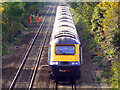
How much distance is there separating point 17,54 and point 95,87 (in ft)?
31.4

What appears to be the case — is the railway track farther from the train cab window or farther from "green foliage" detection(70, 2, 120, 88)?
the train cab window

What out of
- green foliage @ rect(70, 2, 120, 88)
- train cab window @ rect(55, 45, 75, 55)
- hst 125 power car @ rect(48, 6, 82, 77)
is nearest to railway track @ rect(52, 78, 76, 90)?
hst 125 power car @ rect(48, 6, 82, 77)

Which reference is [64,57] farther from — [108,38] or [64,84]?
[108,38]

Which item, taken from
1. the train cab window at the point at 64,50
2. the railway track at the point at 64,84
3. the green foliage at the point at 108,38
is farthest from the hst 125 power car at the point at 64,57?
the green foliage at the point at 108,38

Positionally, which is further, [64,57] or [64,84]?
[64,84]

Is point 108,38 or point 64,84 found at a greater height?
point 108,38

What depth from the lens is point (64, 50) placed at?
14547 millimetres

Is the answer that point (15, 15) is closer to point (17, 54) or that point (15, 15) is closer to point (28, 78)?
point (17, 54)

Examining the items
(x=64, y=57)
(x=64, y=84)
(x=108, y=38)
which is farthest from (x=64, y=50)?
(x=108, y=38)

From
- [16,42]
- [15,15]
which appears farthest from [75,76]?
[15,15]

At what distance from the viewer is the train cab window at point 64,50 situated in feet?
47.4

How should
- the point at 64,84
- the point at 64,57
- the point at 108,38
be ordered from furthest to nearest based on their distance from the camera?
the point at 108,38, the point at 64,84, the point at 64,57

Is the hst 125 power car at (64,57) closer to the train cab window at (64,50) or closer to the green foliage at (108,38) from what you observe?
the train cab window at (64,50)

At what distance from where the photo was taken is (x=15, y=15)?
2736cm
